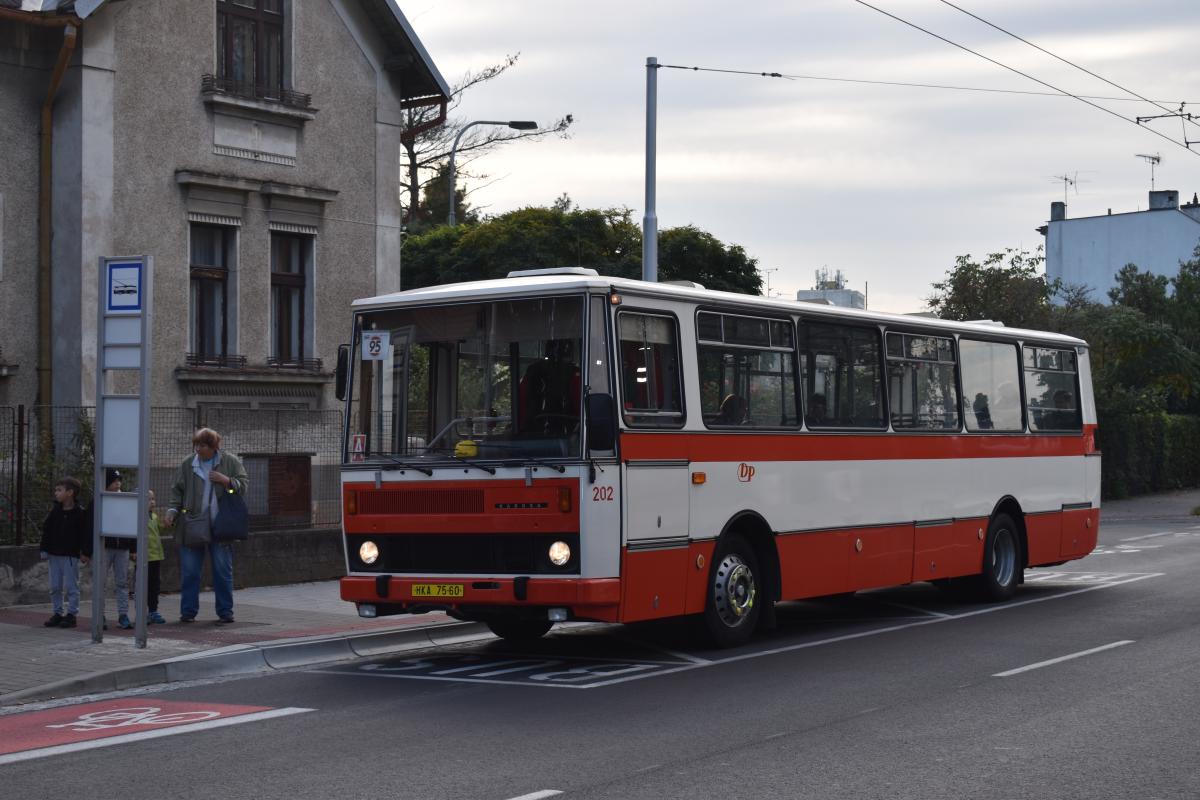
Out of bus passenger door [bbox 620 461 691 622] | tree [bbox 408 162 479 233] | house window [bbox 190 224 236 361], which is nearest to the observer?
bus passenger door [bbox 620 461 691 622]

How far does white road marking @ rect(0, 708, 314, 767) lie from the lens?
28.9 ft

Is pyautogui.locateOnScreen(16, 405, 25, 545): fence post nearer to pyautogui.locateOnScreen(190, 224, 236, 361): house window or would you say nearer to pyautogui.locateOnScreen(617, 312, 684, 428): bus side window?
pyautogui.locateOnScreen(190, 224, 236, 361): house window

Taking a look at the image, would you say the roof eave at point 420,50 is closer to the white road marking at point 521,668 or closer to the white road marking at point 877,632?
the white road marking at point 877,632

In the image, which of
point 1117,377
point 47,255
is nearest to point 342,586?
point 47,255

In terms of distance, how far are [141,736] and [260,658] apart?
125 inches

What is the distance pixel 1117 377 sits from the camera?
44406 millimetres

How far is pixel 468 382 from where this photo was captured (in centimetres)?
1225

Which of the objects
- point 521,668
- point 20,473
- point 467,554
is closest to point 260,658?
point 467,554

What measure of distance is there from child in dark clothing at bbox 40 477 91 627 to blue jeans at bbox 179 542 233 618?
91 cm

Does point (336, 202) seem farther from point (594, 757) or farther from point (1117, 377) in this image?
point (1117, 377)

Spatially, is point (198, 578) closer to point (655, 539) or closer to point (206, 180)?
point (655, 539)

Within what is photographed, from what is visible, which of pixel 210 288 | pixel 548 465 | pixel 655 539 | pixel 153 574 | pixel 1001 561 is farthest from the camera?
pixel 210 288

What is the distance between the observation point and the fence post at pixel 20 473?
1619cm

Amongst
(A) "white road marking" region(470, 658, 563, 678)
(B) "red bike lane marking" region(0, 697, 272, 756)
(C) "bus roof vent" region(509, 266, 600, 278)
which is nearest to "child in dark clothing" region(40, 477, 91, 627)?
(B) "red bike lane marking" region(0, 697, 272, 756)
